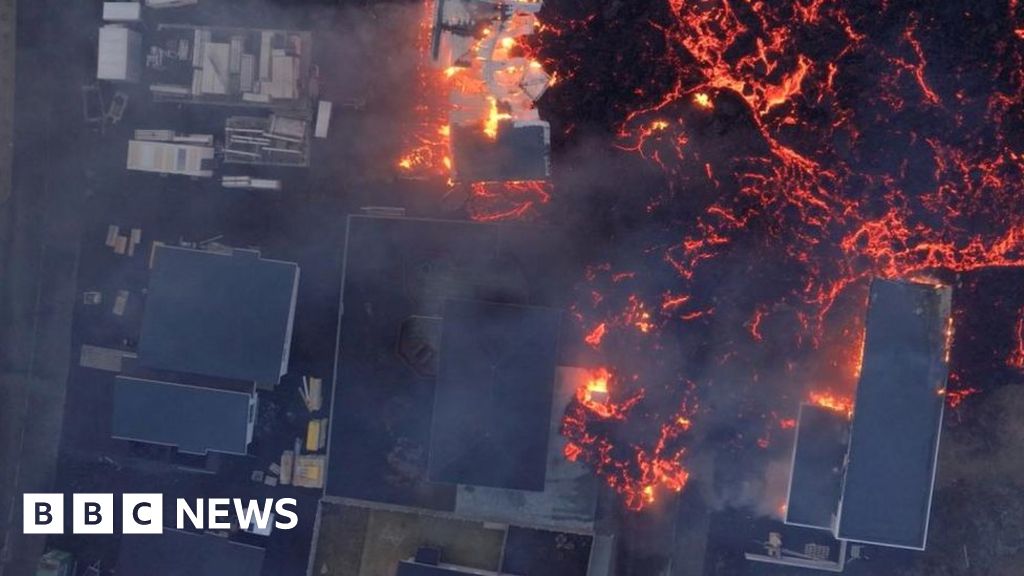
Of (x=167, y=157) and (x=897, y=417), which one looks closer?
(x=897, y=417)

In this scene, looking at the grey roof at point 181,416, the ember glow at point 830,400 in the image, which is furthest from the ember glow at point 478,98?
the ember glow at point 830,400

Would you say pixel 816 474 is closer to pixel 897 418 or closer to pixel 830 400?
pixel 830 400

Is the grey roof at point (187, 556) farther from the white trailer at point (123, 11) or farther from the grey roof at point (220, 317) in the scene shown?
the white trailer at point (123, 11)

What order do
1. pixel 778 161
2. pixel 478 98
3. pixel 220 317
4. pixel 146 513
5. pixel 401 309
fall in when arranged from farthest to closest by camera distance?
1. pixel 146 513
2. pixel 401 309
3. pixel 778 161
4. pixel 478 98
5. pixel 220 317

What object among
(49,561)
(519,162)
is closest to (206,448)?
(49,561)

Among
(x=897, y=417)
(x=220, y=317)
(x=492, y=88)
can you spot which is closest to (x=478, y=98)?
(x=492, y=88)

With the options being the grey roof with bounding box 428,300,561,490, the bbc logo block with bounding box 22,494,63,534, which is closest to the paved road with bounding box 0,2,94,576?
the bbc logo block with bounding box 22,494,63,534
